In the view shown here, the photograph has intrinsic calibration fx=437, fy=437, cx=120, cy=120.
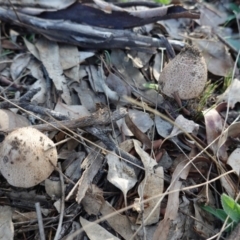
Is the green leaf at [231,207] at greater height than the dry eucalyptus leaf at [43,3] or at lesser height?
lesser

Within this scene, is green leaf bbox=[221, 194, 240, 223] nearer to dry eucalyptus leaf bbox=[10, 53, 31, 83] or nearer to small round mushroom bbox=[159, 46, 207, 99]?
small round mushroom bbox=[159, 46, 207, 99]

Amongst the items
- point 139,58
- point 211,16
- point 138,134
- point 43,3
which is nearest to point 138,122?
point 138,134

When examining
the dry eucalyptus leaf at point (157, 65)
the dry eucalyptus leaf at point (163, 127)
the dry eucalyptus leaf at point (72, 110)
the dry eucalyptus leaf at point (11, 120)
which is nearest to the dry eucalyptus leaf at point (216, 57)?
the dry eucalyptus leaf at point (157, 65)

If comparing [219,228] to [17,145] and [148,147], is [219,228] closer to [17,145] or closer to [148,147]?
[148,147]

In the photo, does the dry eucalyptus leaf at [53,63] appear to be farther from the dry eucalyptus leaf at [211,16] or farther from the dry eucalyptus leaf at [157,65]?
the dry eucalyptus leaf at [211,16]

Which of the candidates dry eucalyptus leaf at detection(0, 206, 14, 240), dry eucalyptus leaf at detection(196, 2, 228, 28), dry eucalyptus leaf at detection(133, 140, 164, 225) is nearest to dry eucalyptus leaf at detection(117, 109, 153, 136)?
dry eucalyptus leaf at detection(133, 140, 164, 225)

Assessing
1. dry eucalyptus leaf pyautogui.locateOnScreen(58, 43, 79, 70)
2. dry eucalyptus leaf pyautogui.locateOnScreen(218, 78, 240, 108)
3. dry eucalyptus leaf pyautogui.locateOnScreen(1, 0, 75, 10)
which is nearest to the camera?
dry eucalyptus leaf pyautogui.locateOnScreen(218, 78, 240, 108)

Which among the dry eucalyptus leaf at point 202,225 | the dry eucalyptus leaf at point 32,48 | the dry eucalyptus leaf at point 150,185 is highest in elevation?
the dry eucalyptus leaf at point 32,48

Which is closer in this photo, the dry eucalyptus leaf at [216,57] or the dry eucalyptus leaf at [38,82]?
the dry eucalyptus leaf at [38,82]

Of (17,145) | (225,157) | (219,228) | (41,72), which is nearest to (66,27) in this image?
(41,72)
